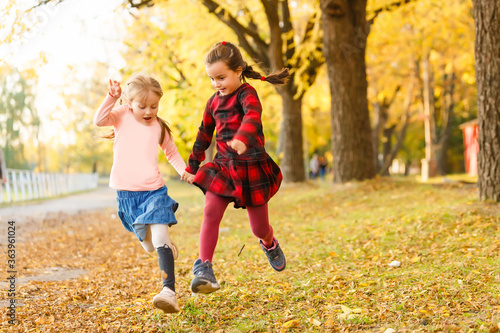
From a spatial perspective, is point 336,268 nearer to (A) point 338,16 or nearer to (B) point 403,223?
(B) point 403,223

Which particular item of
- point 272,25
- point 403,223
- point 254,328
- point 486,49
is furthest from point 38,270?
point 272,25

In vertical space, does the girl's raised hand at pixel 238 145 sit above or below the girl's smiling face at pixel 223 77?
below

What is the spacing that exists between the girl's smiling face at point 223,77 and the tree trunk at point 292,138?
452 inches

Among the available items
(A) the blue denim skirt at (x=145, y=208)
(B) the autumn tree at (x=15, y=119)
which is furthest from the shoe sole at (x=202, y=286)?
(B) the autumn tree at (x=15, y=119)

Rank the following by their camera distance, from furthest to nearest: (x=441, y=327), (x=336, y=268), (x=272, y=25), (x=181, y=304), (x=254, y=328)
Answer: (x=272, y=25) < (x=336, y=268) < (x=181, y=304) < (x=254, y=328) < (x=441, y=327)

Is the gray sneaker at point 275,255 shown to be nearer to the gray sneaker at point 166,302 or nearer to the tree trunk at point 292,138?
the gray sneaker at point 166,302

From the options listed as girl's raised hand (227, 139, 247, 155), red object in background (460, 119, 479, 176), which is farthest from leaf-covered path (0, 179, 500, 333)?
red object in background (460, 119, 479, 176)

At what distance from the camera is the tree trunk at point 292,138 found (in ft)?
51.1

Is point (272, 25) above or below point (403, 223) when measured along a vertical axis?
above

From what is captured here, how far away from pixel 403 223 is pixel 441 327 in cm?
406

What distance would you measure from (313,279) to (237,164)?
1.71 meters

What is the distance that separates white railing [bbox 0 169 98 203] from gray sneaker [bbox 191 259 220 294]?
518 inches

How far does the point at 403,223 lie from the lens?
7293 millimetres

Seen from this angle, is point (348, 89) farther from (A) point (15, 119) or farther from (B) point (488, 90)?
(A) point (15, 119)
